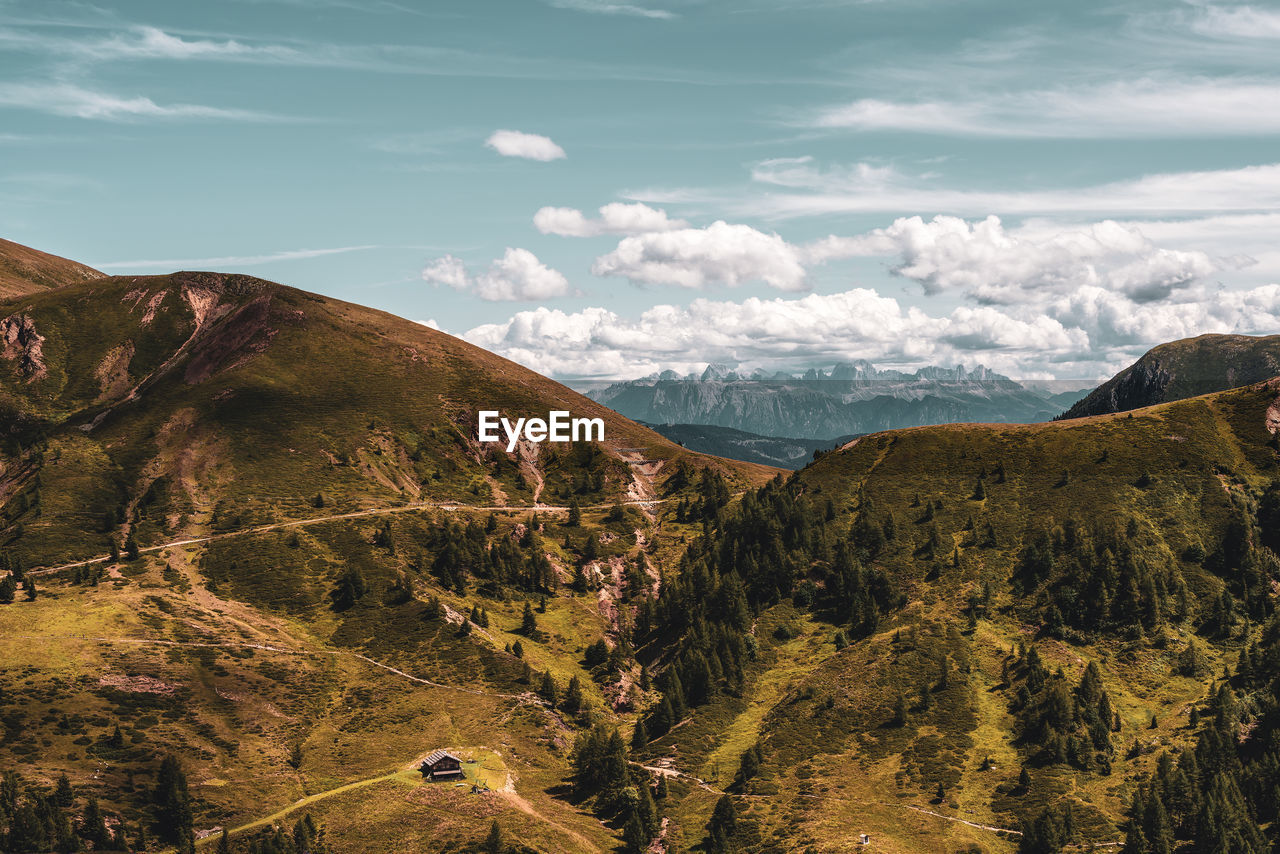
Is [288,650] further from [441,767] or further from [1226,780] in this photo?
[1226,780]

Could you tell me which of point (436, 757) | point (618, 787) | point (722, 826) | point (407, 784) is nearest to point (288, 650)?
point (436, 757)

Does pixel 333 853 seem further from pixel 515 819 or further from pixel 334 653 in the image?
pixel 334 653

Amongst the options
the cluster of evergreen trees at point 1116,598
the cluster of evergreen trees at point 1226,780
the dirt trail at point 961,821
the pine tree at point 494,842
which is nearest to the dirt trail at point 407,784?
the pine tree at point 494,842

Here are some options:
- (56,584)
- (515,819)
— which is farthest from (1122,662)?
(56,584)

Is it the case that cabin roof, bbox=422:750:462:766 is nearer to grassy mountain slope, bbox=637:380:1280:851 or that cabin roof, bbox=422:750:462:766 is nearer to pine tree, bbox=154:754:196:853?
pine tree, bbox=154:754:196:853

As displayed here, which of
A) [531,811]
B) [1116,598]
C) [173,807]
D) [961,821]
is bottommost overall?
[961,821]
